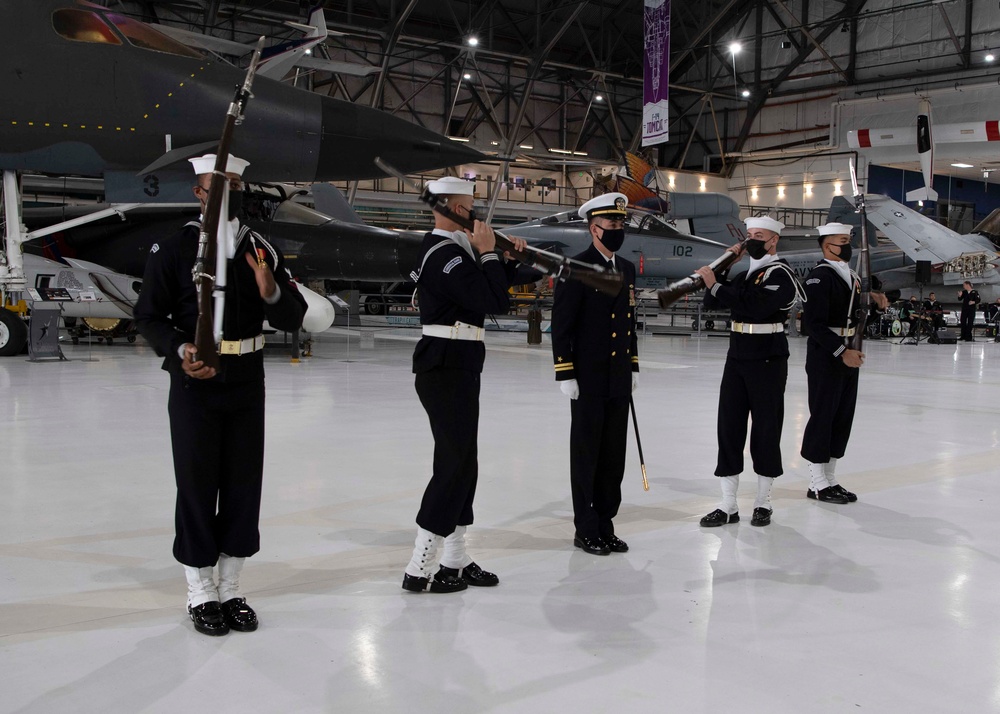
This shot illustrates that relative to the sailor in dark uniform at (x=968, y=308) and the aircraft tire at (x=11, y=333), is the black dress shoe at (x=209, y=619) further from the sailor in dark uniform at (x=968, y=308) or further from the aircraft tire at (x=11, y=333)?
the sailor in dark uniform at (x=968, y=308)

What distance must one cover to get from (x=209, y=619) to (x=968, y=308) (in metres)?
22.1

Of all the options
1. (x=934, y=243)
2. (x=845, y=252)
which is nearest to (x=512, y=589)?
(x=845, y=252)

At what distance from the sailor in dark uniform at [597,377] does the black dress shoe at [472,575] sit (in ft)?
2.06

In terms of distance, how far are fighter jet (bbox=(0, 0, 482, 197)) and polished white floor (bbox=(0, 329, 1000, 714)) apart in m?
3.31

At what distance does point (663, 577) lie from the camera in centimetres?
358

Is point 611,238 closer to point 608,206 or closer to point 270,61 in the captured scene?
point 608,206

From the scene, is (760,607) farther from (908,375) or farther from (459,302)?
(908,375)

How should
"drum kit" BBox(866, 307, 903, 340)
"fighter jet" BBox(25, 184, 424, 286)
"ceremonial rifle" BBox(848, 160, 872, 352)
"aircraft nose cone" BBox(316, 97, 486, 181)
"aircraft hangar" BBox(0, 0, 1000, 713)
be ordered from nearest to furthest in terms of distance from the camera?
1. "aircraft hangar" BBox(0, 0, 1000, 713)
2. "ceremonial rifle" BBox(848, 160, 872, 352)
3. "aircraft nose cone" BBox(316, 97, 486, 181)
4. "fighter jet" BBox(25, 184, 424, 286)
5. "drum kit" BBox(866, 307, 903, 340)

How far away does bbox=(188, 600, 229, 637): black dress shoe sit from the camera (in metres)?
2.89

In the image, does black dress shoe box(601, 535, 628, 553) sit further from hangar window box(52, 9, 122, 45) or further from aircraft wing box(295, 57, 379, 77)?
aircraft wing box(295, 57, 379, 77)

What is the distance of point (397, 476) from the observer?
5320 mm

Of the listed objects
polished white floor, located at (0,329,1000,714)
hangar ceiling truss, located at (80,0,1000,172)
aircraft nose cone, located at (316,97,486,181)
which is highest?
hangar ceiling truss, located at (80,0,1000,172)

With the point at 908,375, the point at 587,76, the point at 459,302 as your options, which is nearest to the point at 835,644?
the point at 459,302

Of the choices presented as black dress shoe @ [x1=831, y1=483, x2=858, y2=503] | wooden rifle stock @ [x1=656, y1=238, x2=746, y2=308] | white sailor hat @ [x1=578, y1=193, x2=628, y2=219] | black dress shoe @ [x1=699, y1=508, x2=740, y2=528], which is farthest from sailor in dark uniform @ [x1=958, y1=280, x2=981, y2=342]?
white sailor hat @ [x1=578, y1=193, x2=628, y2=219]
